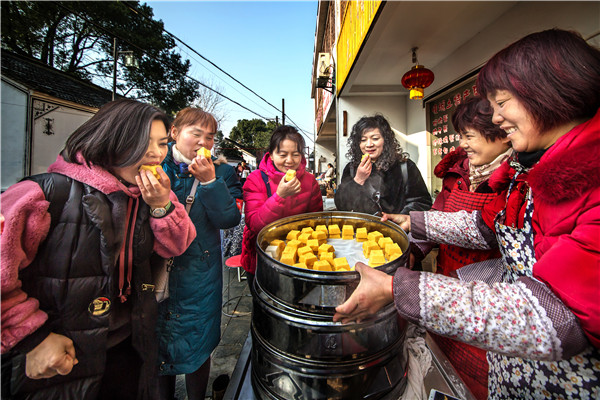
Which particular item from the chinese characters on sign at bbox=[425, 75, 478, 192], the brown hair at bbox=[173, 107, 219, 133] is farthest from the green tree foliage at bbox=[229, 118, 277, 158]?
the brown hair at bbox=[173, 107, 219, 133]

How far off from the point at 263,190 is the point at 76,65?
67.9 feet

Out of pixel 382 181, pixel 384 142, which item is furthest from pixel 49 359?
pixel 384 142

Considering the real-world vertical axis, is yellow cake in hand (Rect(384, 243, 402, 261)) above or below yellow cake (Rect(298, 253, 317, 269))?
above

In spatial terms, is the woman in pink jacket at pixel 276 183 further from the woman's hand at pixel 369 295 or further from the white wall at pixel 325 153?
the white wall at pixel 325 153

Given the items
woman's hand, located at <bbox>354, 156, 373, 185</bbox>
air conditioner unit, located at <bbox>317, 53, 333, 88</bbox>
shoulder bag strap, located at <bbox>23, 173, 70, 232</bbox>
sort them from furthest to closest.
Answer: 1. air conditioner unit, located at <bbox>317, 53, 333, 88</bbox>
2. woman's hand, located at <bbox>354, 156, 373, 185</bbox>
3. shoulder bag strap, located at <bbox>23, 173, 70, 232</bbox>

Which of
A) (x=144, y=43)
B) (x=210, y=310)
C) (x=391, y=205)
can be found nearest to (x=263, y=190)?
(x=210, y=310)

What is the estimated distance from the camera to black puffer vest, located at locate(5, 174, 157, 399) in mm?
1025

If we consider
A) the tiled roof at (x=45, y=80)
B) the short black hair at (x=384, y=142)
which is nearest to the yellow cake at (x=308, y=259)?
the short black hair at (x=384, y=142)

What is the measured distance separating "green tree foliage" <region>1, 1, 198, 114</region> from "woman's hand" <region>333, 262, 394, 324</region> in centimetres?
1475

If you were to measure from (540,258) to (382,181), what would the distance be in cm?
188

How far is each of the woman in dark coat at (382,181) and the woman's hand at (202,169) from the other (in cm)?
156

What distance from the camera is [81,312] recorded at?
42.4 inches

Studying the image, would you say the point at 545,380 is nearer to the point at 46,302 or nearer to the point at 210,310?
the point at 210,310

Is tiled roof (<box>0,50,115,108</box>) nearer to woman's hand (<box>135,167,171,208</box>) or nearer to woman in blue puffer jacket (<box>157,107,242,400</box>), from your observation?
woman in blue puffer jacket (<box>157,107,242,400</box>)
